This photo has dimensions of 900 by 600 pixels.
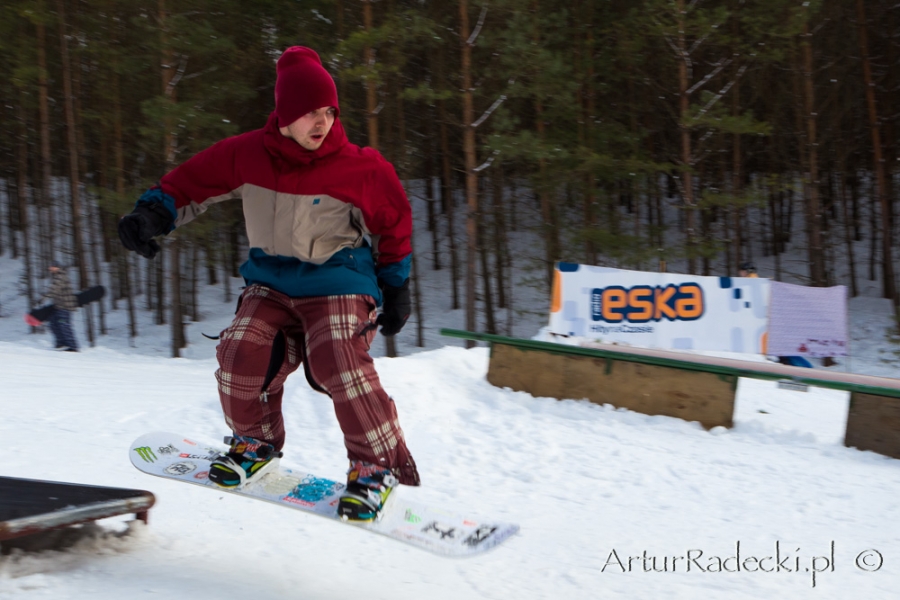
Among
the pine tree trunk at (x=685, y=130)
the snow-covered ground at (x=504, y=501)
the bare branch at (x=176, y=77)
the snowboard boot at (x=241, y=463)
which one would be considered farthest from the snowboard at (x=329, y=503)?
the pine tree trunk at (x=685, y=130)

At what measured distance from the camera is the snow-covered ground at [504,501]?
3.16 metres

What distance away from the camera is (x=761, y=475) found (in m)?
5.13

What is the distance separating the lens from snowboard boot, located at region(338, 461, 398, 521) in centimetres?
284

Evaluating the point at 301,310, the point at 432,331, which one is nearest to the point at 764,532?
the point at 301,310

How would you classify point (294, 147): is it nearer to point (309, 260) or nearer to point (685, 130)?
point (309, 260)

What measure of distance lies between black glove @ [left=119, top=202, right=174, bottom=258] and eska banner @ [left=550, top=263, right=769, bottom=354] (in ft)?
24.6

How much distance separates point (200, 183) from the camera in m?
3.11

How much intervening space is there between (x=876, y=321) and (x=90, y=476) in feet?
73.3

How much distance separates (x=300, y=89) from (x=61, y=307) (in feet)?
39.0

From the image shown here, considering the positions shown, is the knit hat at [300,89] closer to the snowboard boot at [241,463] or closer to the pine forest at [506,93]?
the snowboard boot at [241,463]

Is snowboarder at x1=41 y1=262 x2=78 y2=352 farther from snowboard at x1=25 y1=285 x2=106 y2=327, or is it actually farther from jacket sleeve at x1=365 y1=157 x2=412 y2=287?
jacket sleeve at x1=365 y1=157 x2=412 y2=287

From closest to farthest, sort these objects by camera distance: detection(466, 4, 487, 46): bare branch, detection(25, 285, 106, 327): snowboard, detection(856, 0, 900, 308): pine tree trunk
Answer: detection(25, 285, 106, 327): snowboard, detection(466, 4, 487, 46): bare branch, detection(856, 0, 900, 308): pine tree trunk

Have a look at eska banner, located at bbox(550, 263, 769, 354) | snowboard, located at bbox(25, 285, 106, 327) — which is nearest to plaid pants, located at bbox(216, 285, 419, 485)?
eska banner, located at bbox(550, 263, 769, 354)

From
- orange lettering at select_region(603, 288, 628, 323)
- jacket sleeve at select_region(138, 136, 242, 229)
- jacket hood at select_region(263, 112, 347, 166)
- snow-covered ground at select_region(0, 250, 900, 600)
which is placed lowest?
snow-covered ground at select_region(0, 250, 900, 600)
